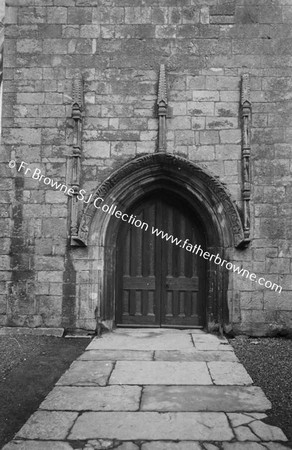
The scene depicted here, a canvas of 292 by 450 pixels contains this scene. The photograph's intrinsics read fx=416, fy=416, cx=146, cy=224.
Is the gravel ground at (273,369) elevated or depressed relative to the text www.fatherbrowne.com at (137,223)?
depressed

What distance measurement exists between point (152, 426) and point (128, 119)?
13.6 ft

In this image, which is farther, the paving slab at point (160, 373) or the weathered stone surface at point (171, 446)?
the paving slab at point (160, 373)

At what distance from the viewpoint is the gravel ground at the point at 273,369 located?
2.83 m

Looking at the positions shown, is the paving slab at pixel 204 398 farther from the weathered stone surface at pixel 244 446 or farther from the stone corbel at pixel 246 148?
the stone corbel at pixel 246 148

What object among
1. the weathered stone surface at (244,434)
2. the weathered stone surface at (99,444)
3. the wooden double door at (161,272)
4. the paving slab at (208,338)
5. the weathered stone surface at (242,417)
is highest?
the wooden double door at (161,272)

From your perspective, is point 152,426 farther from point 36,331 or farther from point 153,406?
point 36,331

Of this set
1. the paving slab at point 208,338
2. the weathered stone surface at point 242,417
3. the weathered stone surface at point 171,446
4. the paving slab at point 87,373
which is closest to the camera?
the weathered stone surface at point 171,446

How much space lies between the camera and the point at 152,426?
8.59 feet

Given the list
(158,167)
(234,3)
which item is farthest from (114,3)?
(158,167)

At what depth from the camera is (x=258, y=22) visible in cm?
581

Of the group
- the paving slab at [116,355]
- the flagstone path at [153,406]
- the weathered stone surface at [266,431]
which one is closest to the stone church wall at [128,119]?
the paving slab at [116,355]

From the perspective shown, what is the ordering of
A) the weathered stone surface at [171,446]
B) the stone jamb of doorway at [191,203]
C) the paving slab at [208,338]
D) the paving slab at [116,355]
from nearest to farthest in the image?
the weathered stone surface at [171,446] → the paving slab at [116,355] → the paving slab at [208,338] → the stone jamb of doorway at [191,203]

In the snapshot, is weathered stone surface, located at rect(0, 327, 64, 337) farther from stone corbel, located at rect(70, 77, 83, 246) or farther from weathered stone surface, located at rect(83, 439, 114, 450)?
weathered stone surface, located at rect(83, 439, 114, 450)

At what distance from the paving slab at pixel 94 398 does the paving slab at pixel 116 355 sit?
913 mm
